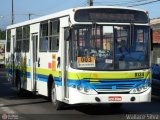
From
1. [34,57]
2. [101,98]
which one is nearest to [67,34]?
[101,98]

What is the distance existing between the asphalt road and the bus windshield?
1.40 meters

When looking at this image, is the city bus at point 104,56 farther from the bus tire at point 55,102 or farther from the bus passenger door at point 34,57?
the bus passenger door at point 34,57

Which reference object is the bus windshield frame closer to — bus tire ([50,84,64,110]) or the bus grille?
the bus grille

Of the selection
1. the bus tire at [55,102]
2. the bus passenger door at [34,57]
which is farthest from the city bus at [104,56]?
the bus passenger door at [34,57]

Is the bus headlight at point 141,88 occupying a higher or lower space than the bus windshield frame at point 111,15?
lower

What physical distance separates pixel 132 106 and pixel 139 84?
3.36m

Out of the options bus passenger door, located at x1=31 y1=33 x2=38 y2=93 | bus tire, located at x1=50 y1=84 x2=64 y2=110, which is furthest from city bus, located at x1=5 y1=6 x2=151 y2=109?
bus passenger door, located at x1=31 y1=33 x2=38 y2=93

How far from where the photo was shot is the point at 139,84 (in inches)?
559

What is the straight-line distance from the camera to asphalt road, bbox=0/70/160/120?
45.6ft

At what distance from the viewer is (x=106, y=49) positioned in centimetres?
1402

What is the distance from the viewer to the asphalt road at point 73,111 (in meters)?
13.9

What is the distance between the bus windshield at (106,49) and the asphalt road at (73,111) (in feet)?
4.61

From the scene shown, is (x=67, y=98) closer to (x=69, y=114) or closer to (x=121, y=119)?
(x=69, y=114)

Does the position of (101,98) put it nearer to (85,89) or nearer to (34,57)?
(85,89)
